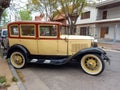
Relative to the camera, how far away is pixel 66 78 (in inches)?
245

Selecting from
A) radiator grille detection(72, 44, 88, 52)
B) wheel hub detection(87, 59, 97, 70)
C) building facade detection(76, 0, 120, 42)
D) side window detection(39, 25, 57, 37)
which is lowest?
wheel hub detection(87, 59, 97, 70)

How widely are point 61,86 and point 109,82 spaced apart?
65.0 inches

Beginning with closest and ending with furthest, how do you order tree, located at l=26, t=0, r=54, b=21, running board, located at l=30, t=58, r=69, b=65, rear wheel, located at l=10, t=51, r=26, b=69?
running board, located at l=30, t=58, r=69, b=65
rear wheel, located at l=10, t=51, r=26, b=69
tree, located at l=26, t=0, r=54, b=21

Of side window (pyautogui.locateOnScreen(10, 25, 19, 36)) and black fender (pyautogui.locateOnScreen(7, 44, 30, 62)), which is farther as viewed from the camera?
side window (pyautogui.locateOnScreen(10, 25, 19, 36))

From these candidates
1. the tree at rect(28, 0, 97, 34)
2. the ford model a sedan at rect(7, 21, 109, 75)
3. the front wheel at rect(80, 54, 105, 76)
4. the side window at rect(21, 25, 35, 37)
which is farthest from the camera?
the tree at rect(28, 0, 97, 34)

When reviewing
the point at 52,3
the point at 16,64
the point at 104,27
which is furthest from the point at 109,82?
the point at 104,27

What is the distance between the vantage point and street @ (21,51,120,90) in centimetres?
540

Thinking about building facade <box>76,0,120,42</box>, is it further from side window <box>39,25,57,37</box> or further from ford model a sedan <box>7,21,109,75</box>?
side window <box>39,25,57,37</box>

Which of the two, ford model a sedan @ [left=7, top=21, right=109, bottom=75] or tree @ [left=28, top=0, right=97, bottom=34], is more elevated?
tree @ [left=28, top=0, right=97, bottom=34]

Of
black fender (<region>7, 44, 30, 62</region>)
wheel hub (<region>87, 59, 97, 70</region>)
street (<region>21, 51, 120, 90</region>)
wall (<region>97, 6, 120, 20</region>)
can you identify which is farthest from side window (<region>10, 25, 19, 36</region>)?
wall (<region>97, 6, 120, 20</region>)

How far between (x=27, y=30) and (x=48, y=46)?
1.15 meters

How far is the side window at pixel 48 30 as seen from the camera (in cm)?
730

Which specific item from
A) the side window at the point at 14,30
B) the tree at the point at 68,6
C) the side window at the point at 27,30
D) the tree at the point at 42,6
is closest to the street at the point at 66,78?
the side window at the point at 27,30

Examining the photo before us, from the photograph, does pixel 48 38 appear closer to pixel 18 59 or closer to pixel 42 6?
pixel 18 59
